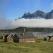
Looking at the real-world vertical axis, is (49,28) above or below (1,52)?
above

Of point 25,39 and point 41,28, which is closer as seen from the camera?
point 25,39

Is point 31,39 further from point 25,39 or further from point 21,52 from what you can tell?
point 21,52

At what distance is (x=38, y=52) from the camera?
30.4 metres

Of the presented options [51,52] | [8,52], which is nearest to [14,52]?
[8,52]

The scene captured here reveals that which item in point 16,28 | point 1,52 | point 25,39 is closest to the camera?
point 1,52


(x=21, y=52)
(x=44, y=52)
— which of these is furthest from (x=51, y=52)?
(x=21, y=52)

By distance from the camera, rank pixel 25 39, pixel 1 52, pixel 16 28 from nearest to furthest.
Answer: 1. pixel 1 52
2. pixel 25 39
3. pixel 16 28

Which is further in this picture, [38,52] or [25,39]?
[25,39]

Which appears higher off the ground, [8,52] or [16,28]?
[16,28]

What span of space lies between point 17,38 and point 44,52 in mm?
28972

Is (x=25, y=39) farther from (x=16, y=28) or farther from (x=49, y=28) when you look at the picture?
(x=49, y=28)

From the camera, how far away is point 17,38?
59250 mm

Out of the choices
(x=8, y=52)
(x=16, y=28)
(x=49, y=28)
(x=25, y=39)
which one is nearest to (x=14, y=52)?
(x=8, y=52)

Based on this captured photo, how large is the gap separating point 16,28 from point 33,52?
13394 cm
